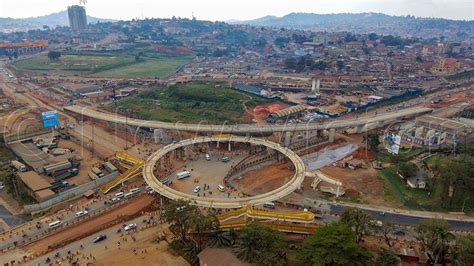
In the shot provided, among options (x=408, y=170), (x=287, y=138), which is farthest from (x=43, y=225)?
(x=408, y=170)

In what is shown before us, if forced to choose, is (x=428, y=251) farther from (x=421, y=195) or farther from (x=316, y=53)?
(x=316, y=53)

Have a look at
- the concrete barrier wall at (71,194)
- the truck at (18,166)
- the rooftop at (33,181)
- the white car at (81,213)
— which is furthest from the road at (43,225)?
the truck at (18,166)

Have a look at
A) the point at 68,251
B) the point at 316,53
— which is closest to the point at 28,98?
the point at 68,251

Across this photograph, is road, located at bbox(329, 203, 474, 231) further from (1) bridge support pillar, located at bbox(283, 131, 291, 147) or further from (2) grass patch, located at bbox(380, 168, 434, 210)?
(1) bridge support pillar, located at bbox(283, 131, 291, 147)

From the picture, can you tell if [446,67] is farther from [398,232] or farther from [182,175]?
[182,175]

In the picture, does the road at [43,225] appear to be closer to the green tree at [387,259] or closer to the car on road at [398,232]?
the green tree at [387,259]
